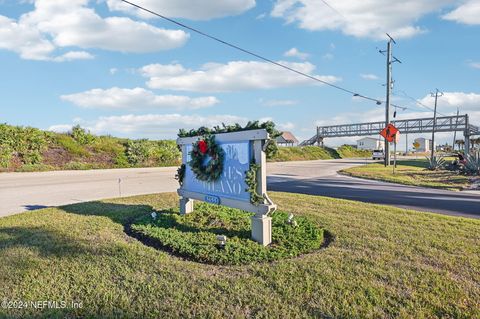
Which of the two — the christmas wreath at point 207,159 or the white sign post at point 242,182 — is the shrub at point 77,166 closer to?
the white sign post at point 242,182

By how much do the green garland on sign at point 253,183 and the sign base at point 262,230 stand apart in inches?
9.9

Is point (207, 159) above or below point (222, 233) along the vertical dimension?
above

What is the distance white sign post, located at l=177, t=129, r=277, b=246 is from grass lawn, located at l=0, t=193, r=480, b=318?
86 centimetres

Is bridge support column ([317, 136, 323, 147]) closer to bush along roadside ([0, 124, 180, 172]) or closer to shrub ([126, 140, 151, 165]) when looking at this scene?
bush along roadside ([0, 124, 180, 172])

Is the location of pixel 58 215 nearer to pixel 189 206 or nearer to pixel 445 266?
pixel 189 206

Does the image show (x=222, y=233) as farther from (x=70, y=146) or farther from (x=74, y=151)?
(x=70, y=146)

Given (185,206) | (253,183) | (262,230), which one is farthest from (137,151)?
(262,230)

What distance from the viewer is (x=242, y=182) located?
213 inches

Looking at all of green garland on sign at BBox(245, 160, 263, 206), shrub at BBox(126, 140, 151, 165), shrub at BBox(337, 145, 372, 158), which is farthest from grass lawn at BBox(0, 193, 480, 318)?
shrub at BBox(337, 145, 372, 158)

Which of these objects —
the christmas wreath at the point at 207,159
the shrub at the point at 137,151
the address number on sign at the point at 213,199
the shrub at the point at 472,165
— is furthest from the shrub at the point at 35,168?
the shrub at the point at 472,165

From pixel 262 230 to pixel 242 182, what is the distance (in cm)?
85

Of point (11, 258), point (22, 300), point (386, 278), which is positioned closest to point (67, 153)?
point (11, 258)

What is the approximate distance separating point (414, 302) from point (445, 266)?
4.09 feet

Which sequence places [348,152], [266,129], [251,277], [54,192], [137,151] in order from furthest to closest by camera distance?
[348,152] < [137,151] < [54,192] < [266,129] < [251,277]
